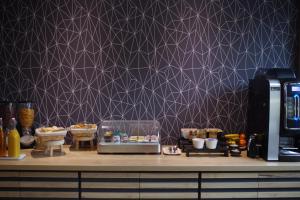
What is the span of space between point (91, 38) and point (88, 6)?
30cm

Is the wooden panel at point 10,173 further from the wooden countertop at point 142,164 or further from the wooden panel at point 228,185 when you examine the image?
the wooden panel at point 228,185

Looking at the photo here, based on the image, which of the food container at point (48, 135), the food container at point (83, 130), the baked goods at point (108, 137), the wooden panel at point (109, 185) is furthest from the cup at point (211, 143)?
the food container at point (48, 135)

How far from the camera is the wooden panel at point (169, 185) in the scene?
7.36ft

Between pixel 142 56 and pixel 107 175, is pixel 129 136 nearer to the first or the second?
pixel 107 175

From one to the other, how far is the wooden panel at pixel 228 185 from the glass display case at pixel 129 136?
1.65 feet

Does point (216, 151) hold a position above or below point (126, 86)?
below

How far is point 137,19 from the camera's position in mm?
2824

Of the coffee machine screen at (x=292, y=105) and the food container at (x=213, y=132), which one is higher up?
the coffee machine screen at (x=292, y=105)

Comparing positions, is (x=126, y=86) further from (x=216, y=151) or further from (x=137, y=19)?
(x=216, y=151)

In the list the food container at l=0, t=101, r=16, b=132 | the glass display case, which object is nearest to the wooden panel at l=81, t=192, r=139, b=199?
the glass display case

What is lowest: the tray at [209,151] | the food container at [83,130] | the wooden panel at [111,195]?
the wooden panel at [111,195]

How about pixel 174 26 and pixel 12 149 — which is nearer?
pixel 12 149

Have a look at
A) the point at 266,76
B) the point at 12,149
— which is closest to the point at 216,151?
the point at 266,76

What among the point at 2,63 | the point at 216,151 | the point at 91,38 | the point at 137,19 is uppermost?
the point at 137,19
